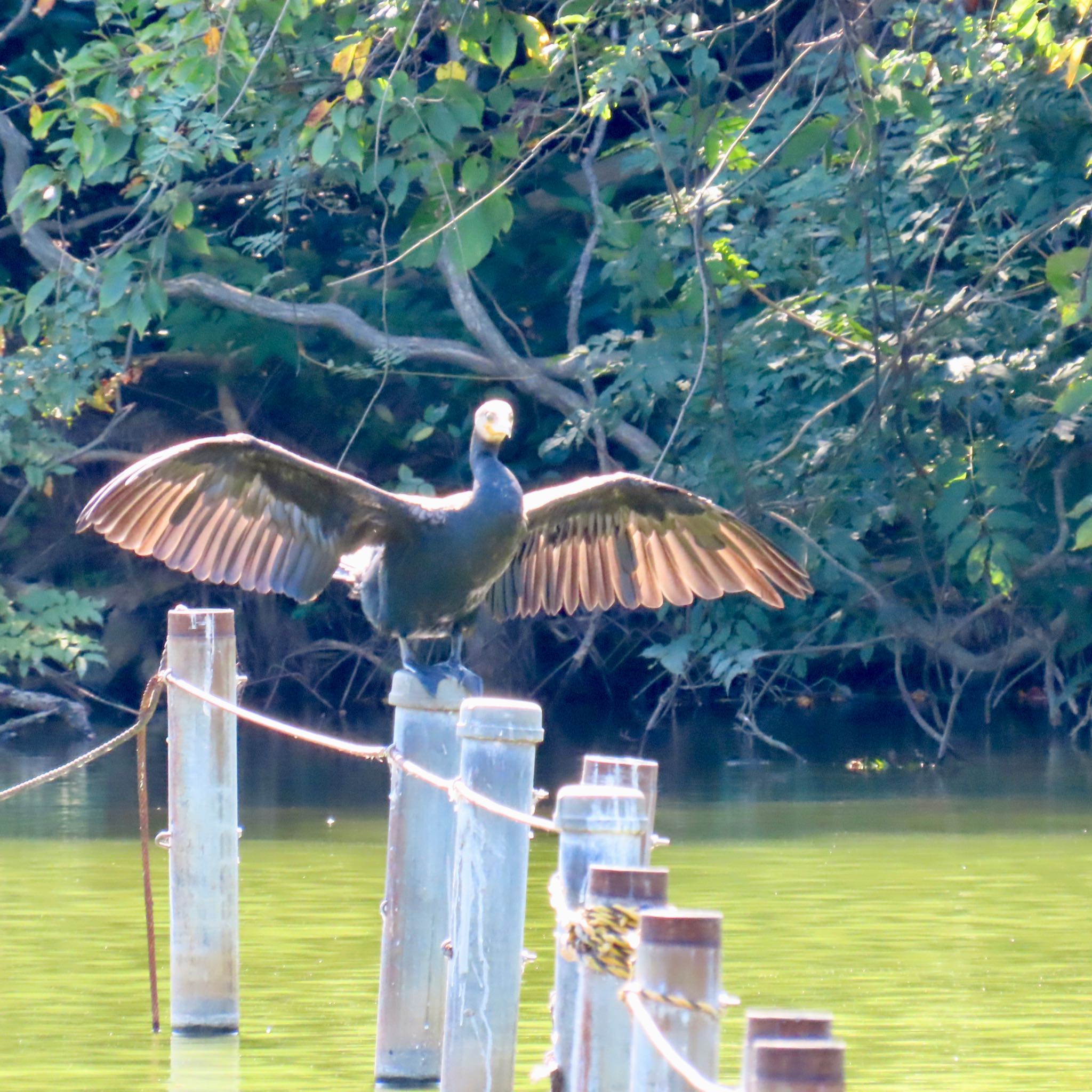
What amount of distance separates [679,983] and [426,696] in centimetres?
215

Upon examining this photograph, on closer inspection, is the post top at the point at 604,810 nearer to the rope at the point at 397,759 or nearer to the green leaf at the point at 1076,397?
the rope at the point at 397,759

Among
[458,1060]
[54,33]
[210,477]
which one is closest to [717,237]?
[54,33]

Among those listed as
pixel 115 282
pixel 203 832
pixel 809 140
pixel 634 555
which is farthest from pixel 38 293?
pixel 203 832

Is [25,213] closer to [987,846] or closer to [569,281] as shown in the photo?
[569,281]

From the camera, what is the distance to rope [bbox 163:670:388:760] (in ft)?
13.7

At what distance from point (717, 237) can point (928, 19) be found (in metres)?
→ 1.42

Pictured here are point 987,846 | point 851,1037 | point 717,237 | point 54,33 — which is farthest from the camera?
point 54,33

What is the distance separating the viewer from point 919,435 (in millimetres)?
9734

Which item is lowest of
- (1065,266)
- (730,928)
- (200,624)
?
(730,928)

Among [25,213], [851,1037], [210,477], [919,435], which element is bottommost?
[851,1037]

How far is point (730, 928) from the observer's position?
6.16 meters

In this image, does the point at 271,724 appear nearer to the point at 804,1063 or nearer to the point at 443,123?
the point at 804,1063

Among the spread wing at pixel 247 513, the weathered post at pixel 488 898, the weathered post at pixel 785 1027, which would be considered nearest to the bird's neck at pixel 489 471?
the spread wing at pixel 247 513

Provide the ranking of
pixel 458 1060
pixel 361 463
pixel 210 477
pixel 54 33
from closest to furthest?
pixel 458 1060, pixel 210 477, pixel 54 33, pixel 361 463
